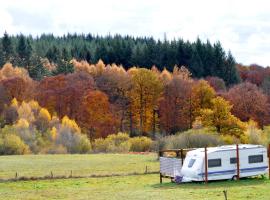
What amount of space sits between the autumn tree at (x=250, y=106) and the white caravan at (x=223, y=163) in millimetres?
71104

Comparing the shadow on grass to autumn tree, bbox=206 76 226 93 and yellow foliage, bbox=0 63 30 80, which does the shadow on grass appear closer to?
yellow foliage, bbox=0 63 30 80

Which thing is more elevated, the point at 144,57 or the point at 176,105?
the point at 144,57

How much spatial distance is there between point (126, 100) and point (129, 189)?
277 ft

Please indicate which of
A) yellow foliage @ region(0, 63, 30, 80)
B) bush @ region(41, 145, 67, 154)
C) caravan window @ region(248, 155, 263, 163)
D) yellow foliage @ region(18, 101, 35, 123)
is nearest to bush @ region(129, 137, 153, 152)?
bush @ region(41, 145, 67, 154)

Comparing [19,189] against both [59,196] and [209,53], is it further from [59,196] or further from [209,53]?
[209,53]

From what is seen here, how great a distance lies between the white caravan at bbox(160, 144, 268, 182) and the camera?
37.1 m

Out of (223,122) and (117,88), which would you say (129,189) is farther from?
(117,88)

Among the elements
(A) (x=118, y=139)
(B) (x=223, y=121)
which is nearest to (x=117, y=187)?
(B) (x=223, y=121)

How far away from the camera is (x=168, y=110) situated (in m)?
118

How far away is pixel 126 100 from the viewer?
11975 cm

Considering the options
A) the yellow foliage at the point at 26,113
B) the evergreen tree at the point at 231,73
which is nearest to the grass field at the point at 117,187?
the yellow foliage at the point at 26,113

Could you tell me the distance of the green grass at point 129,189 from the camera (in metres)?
30.5

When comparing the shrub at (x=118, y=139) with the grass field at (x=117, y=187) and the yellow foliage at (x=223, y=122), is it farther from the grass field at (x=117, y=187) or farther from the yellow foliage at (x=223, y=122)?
the grass field at (x=117, y=187)

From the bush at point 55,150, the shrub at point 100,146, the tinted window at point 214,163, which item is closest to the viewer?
the tinted window at point 214,163
